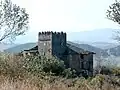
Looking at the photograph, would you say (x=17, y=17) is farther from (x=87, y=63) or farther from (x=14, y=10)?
(x=87, y=63)

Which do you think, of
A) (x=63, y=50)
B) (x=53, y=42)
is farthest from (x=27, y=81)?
(x=63, y=50)

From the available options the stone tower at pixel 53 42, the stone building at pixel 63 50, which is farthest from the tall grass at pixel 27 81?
the stone building at pixel 63 50

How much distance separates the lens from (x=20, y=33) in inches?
1448

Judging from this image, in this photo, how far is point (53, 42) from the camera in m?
53.5

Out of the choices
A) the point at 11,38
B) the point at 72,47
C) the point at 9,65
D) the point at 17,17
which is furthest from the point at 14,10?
the point at 9,65

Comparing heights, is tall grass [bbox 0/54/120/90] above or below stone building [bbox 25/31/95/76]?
above

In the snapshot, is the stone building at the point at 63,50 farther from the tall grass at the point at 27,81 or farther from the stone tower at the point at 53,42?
the tall grass at the point at 27,81

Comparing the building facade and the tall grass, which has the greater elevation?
the tall grass

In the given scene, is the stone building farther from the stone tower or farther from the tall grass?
the tall grass

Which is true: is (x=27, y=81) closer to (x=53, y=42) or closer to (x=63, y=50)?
(x=53, y=42)

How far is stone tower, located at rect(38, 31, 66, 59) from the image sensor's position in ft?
174

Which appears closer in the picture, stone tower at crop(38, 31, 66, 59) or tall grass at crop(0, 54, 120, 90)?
tall grass at crop(0, 54, 120, 90)

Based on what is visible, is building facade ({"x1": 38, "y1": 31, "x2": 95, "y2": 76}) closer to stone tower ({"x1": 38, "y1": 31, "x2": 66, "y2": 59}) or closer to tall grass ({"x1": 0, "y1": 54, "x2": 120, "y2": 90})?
stone tower ({"x1": 38, "y1": 31, "x2": 66, "y2": 59})

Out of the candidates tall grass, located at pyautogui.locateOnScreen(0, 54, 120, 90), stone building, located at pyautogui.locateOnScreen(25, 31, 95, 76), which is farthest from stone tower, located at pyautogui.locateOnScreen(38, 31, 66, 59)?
tall grass, located at pyautogui.locateOnScreen(0, 54, 120, 90)
